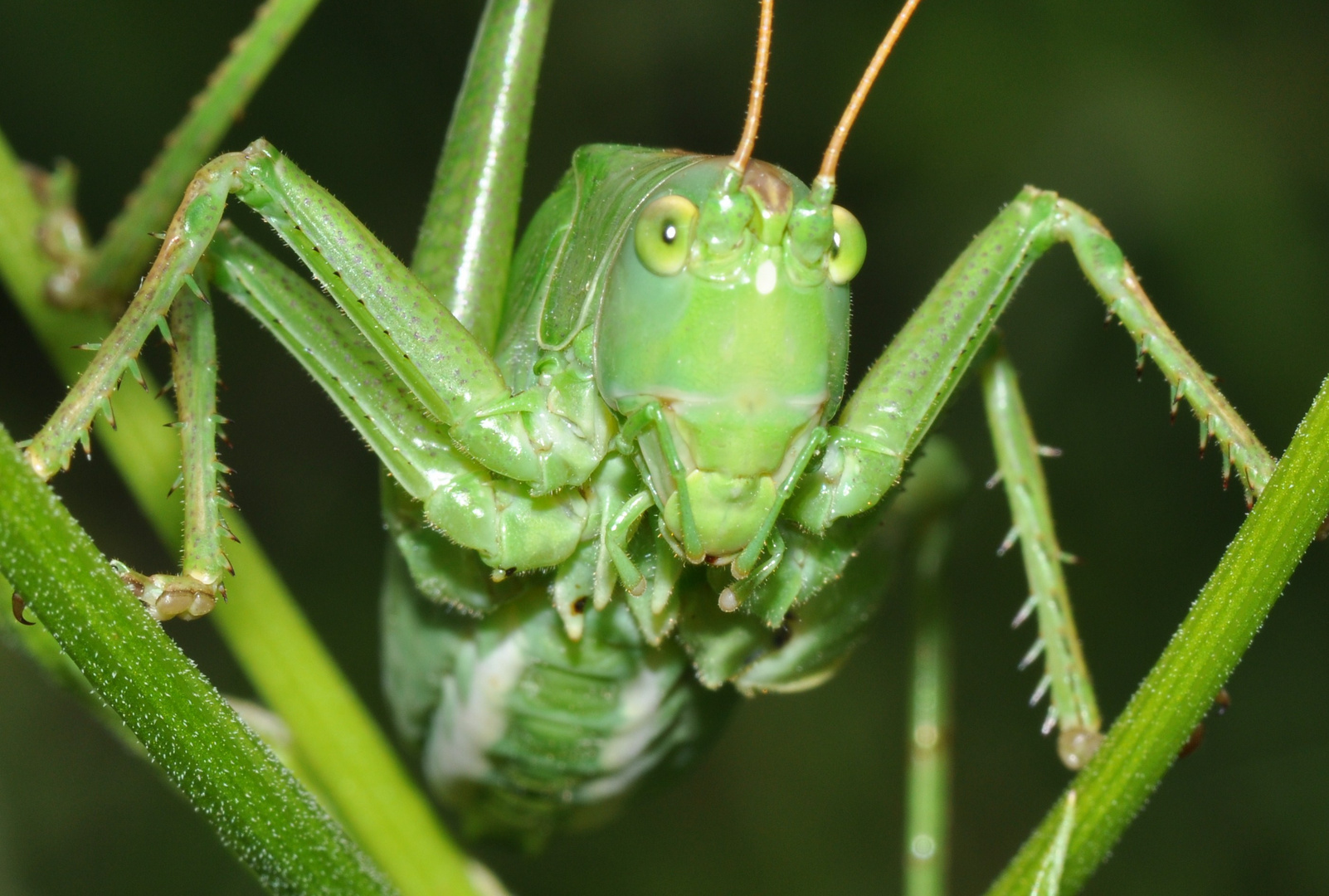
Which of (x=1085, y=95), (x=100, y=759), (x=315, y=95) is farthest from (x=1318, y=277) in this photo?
(x=100, y=759)

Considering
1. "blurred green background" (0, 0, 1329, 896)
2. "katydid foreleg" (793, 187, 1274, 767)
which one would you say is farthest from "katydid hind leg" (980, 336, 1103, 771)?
"blurred green background" (0, 0, 1329, 896)

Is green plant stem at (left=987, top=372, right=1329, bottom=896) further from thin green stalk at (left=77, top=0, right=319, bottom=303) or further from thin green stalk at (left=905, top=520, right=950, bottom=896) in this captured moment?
thin green stalk at (left=77, top=0, right=319, bottom=303)

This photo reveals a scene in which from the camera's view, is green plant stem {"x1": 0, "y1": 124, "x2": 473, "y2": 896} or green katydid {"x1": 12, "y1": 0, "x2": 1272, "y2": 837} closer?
green katydid {"x1": 12, "y1": 0, "x2": 1272, "y2": 837}

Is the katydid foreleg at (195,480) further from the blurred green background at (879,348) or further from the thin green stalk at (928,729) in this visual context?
the blurred green background at (879,348)

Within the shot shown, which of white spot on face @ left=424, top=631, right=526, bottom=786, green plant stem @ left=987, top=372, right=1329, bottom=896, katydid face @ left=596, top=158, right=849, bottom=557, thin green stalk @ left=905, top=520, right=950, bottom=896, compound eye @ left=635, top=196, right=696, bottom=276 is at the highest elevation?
compound eye @ left=635, top=196, right=696, bottom=276

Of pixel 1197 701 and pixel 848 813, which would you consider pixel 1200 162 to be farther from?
pixel 1197 701

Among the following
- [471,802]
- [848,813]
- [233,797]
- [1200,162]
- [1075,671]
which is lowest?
[848,813]
